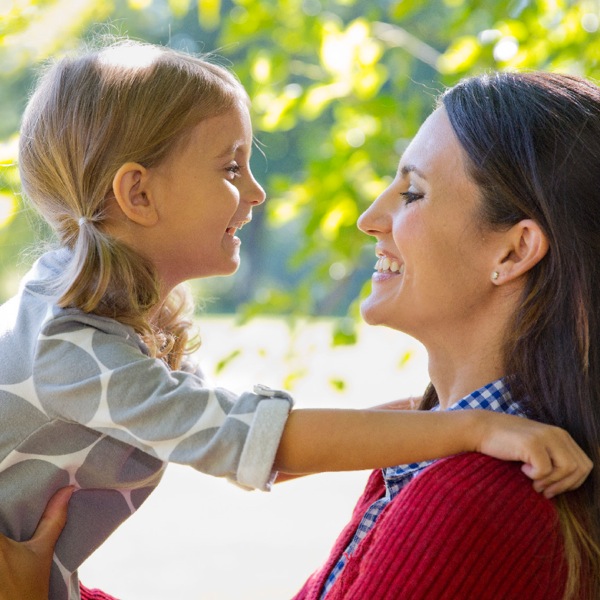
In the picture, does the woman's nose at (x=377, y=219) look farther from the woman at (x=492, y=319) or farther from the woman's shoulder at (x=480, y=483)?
the woman's shoulder at (x=480, y=483)

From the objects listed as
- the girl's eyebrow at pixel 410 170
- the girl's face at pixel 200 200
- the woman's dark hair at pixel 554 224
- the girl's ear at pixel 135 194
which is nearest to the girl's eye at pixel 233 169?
the girl's face at pixel 200 200

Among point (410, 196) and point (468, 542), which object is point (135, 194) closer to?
point (410, 196)

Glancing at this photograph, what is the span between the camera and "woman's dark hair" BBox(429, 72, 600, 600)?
4.38 ft

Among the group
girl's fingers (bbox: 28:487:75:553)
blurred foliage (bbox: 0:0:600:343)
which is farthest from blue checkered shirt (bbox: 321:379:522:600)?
blurred foliage (bbox: 0:0:600:343)

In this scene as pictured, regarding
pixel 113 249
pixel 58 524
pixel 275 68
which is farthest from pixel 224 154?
pixel 275 68

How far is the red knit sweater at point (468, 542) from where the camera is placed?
120 cm

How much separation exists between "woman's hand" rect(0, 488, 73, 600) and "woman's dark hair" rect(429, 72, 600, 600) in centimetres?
67

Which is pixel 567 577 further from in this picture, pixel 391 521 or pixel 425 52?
pixel 425 52

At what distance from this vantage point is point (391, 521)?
1.25 m

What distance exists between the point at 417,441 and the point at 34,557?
56cm

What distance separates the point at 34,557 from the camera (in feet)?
4.54

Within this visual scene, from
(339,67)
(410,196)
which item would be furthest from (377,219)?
(339,67)

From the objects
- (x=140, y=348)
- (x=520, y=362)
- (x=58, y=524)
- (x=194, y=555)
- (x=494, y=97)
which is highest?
(x=494, y=97)

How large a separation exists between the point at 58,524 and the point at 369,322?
55 cm
